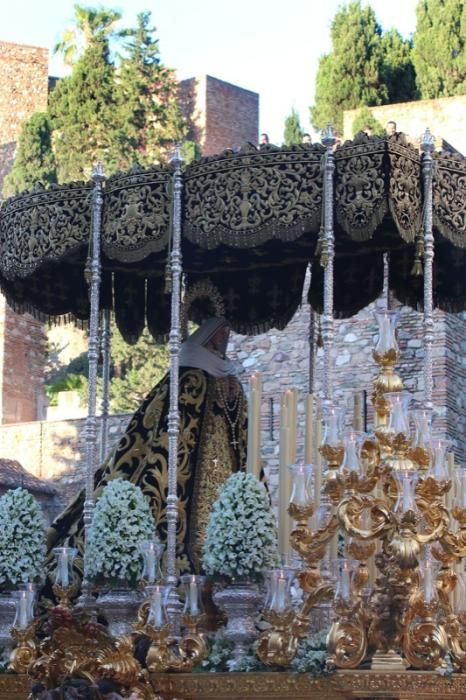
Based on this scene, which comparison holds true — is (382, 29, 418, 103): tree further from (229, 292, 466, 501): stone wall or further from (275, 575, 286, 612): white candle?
(275, 575, 286, 612): white candle

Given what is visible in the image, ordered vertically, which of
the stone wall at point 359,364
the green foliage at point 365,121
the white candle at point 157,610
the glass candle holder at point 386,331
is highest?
the green foliage at point 365,121

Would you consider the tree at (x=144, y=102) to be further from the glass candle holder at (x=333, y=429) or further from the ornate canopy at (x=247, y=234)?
the glass candle holder at (x=333, y=429)

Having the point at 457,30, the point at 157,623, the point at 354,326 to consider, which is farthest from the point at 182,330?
the point at 457,30

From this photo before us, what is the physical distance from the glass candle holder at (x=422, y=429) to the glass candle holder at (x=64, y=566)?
A: 2.09m

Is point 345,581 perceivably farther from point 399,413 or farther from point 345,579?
point 399,413

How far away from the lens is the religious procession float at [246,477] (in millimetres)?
8227

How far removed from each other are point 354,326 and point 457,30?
48.9 ft

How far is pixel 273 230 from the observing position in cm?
914

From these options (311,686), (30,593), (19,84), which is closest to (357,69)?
(19,84)

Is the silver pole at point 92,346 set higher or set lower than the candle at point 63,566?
higher

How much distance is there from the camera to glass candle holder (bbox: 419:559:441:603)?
26.9 feet

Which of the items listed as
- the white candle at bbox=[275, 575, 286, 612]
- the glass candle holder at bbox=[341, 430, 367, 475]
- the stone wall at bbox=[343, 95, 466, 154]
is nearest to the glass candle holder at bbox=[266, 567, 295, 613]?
the white candle at bbox=[275, 575, 286, 612]

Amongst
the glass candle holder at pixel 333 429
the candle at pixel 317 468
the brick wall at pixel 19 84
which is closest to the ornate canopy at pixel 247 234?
the candle at pixel 317 468

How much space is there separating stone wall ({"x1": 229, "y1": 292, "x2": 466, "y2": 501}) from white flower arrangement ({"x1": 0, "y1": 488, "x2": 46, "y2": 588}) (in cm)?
1033
